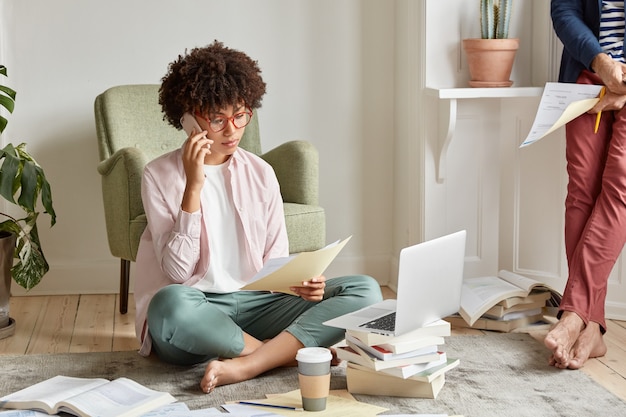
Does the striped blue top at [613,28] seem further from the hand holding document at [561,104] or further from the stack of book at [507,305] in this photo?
the stack of book at [507,305]

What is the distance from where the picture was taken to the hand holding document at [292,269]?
7.18ft

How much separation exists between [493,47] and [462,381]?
129 centimetres

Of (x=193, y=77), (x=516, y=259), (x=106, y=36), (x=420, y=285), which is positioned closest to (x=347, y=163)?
(x=516, y=259)

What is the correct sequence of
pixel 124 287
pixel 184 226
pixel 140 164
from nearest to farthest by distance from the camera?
1. pixel 184 226
2. pixel 140 164
3. pixel 124 287

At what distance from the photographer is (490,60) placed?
3.22m

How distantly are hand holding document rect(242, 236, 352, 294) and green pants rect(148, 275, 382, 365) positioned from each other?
0.20 meters

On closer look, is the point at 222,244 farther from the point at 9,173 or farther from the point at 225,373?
the point at 9,173

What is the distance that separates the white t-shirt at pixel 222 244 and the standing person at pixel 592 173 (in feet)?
3.00

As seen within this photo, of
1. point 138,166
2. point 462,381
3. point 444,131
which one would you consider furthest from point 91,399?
point 444,131

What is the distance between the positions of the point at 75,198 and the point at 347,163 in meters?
1.11

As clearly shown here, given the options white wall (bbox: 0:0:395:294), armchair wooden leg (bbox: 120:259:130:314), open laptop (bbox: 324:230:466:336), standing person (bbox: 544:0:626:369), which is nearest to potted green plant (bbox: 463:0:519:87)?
standing person (bbox: 544:0:626:369)

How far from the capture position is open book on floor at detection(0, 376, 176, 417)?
2.03 m

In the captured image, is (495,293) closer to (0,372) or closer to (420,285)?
(420,285)

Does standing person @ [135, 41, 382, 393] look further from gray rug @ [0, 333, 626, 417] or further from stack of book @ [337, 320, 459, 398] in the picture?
stack of book @ [337, 320, 459, 398]
